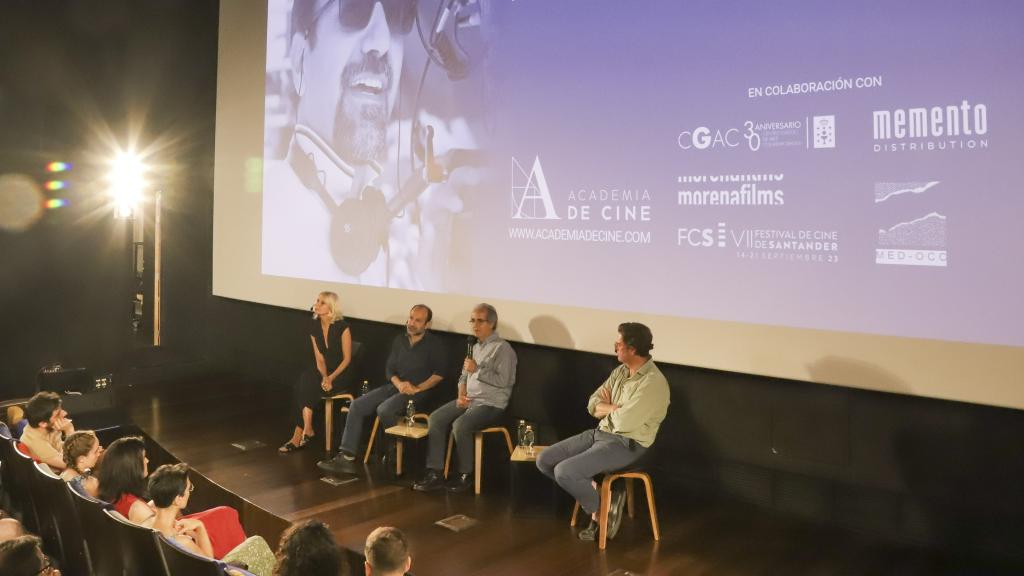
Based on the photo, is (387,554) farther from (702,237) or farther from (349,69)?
(349,69)

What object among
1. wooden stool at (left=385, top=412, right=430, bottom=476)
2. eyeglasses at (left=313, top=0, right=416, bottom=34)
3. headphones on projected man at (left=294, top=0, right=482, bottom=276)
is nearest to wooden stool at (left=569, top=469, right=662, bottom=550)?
wooden stool at (left=385, top=412, right=430, bottom=476)

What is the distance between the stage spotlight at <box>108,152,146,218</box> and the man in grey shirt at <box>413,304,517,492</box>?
4546 mm

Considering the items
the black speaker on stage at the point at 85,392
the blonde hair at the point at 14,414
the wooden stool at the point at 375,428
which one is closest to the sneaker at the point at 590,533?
the wooden stool at the point at 375,428

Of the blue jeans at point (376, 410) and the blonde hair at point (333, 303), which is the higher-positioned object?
the blonde hair at point (333, 303)

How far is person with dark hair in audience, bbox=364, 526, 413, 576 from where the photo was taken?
2385 mm

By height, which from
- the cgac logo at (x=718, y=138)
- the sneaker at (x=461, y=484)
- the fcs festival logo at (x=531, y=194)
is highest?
the cgac logo at (x=718, y=138)

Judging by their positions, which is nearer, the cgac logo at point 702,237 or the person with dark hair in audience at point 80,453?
the person with dark hair in audience at point 80,453

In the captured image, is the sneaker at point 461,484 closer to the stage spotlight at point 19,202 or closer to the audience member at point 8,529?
the audience member at point 8,529

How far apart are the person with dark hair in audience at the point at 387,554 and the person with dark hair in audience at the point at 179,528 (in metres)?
0.76

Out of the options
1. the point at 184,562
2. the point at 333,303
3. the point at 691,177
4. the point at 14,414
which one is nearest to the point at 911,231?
the point at 691,177

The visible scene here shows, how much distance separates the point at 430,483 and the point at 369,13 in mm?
3412

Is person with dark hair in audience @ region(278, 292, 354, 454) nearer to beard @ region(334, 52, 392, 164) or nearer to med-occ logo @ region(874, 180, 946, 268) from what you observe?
beard @ region(334, 52, 392, 164)

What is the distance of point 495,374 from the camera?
16.1 feet

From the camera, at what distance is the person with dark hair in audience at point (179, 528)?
2.96 m
